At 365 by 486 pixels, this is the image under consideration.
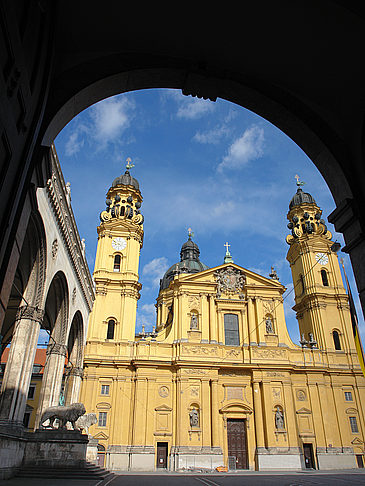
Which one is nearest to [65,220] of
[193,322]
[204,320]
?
[193,322]

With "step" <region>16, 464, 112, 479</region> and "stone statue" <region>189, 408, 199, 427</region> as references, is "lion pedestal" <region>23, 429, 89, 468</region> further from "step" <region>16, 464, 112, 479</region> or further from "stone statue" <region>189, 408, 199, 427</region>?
"stone statue" <region>189, 408, 199, 427</region>

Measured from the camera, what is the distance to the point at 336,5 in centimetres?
475

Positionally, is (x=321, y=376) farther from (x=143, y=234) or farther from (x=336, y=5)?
(x=336, y=5)

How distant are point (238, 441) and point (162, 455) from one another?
5.92 m

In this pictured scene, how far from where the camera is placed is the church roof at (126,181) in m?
39.6

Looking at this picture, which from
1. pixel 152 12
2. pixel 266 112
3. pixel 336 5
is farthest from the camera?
pixel 266 112

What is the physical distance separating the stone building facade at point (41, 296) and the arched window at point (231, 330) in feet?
53.5

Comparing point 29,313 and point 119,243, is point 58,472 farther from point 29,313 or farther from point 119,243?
point 119,243

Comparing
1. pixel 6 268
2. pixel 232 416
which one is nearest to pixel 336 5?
pixel 6 268

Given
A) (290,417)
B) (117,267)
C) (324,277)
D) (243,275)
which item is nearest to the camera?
(290,417)

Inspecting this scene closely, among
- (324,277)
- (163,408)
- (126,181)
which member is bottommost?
(163,408)

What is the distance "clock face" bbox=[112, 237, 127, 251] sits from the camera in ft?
117

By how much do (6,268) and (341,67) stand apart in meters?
5.09

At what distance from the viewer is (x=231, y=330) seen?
112 feet
